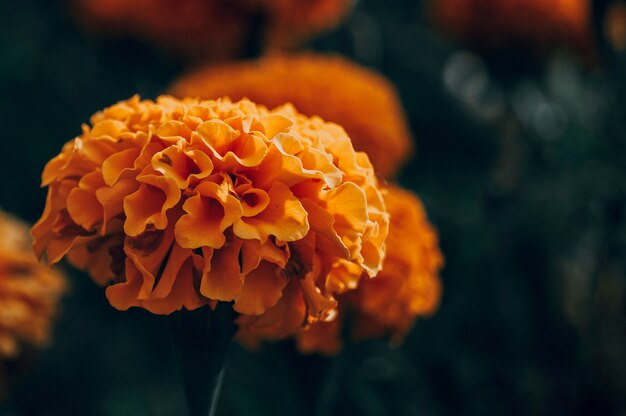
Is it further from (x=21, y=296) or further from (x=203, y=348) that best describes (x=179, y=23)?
(x=203, y=348)

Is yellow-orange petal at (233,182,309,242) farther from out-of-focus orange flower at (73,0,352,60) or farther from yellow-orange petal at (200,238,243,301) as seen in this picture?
out-of-focus orange flower at (73,0,352,60)

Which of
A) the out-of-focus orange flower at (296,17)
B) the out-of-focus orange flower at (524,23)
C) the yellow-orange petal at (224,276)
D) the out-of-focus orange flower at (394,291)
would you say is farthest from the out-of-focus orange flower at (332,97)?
the yellow-orange petal at (224,276)

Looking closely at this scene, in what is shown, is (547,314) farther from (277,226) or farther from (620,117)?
(277,226)

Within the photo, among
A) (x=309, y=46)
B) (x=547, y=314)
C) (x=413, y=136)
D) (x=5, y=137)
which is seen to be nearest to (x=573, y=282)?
(x=547, y=314)

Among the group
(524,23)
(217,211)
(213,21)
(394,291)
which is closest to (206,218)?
(217,211)

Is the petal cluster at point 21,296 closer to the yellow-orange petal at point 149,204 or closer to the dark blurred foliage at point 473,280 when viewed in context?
the dark blurred foliage at point 473,280

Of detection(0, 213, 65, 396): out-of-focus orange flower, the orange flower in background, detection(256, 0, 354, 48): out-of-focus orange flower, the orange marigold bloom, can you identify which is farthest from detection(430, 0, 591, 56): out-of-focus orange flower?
the orange marigold bloom
